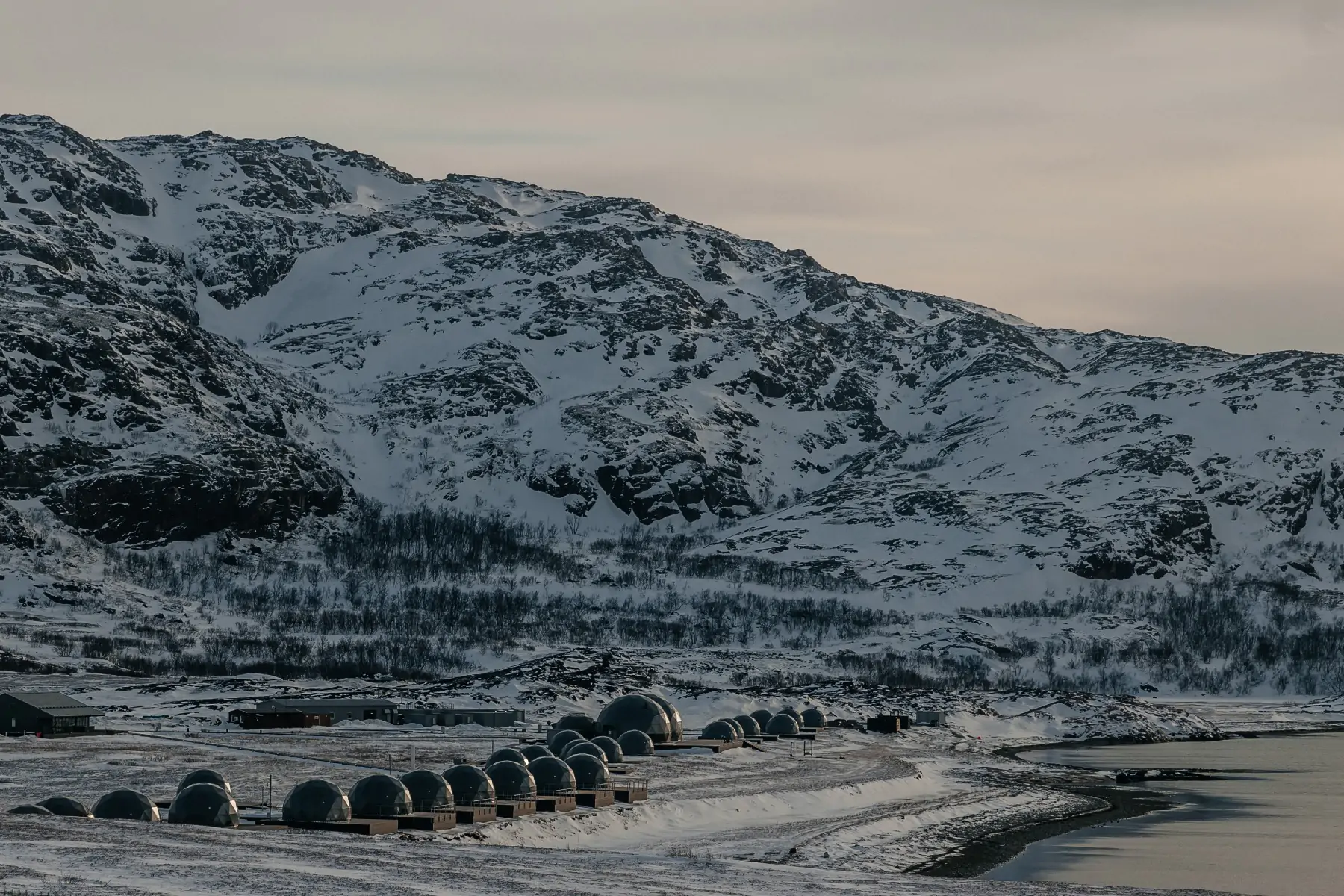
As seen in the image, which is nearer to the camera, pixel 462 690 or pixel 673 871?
pixel 673 871

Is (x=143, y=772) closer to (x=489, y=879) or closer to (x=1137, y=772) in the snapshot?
(x=489, y=879)

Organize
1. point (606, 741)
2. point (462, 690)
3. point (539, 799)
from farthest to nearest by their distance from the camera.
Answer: point (462, 690), point (606, 741), point (539, 799)

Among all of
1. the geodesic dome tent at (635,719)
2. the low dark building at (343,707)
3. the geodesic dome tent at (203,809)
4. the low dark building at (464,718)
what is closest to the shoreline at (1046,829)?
the geodesic dome tent at (635,719)

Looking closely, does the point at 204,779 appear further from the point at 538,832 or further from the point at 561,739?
the point at 561,739

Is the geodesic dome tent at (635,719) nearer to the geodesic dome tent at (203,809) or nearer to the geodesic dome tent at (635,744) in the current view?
the geodesic dome tent at (635,744)

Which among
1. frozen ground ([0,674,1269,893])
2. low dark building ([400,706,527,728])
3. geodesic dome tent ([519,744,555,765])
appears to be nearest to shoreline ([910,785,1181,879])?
frozen ground ([0,674,1269,893])

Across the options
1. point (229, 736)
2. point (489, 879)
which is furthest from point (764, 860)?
point (229, 736)

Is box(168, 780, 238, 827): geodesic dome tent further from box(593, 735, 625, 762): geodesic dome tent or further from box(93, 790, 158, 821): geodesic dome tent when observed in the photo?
box(593, 735, 625, 762): geodesic dome tent
